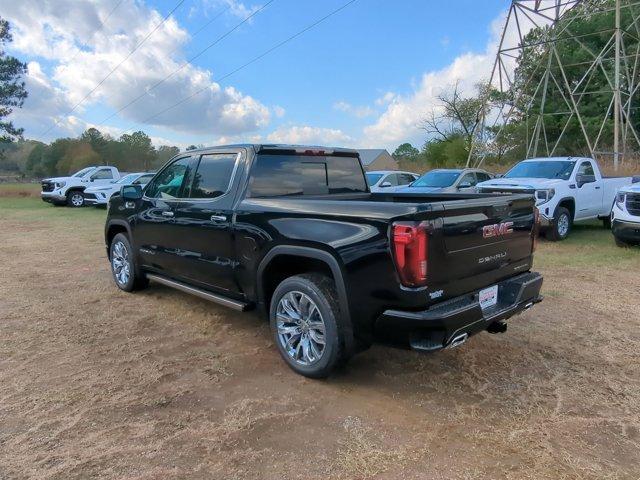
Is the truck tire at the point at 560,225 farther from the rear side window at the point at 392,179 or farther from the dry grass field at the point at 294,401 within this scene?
the rear side window at the point at 392,179

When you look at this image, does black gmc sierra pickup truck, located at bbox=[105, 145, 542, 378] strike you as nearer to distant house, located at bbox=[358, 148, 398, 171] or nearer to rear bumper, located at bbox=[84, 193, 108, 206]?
rear bumper, located at bbox=[84, 193, 108, 206]

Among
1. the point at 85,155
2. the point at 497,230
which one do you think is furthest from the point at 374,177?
the point at 85,155

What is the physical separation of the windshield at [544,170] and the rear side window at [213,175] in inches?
321

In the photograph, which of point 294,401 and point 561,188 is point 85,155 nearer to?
point 561,188

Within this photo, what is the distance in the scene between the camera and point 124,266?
627 centimetres

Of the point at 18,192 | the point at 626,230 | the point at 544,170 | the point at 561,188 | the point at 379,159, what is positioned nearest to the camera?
the point at 626,230

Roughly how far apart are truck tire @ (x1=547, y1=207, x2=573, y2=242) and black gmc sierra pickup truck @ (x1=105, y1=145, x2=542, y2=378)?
6258mm

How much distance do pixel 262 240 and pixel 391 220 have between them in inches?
51.0

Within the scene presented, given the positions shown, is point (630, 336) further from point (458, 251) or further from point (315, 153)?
point (315, 153)

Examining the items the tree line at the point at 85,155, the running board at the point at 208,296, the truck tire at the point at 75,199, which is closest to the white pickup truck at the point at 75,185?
the truck tire at the point at 75,199

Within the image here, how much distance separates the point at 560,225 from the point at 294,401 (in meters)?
8.64

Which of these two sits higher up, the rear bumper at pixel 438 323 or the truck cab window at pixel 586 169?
the truck cab window at pixel 586 169

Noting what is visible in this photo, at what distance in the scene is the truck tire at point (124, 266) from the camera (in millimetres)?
5973

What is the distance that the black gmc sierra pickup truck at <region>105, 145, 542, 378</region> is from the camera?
10.0 ft
